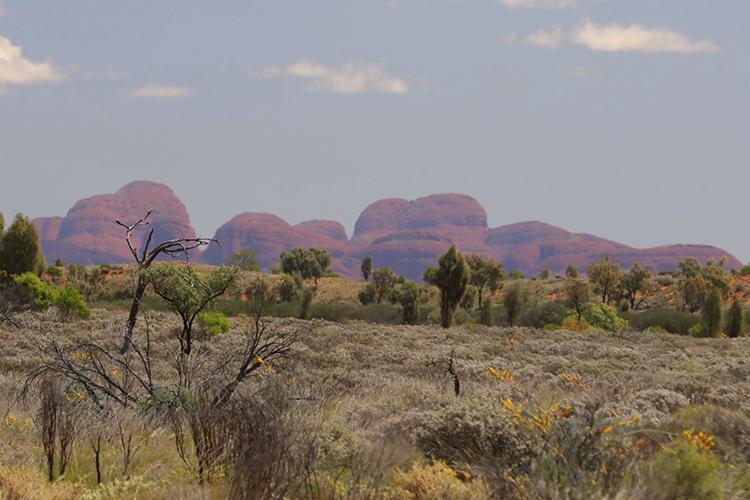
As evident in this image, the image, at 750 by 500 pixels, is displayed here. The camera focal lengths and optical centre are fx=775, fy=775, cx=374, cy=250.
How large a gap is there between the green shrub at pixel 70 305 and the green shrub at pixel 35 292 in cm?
75

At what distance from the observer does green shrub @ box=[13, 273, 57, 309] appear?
32.4 meters

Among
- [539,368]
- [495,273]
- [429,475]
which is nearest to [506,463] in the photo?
[429,475]

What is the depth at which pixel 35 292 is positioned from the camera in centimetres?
3300

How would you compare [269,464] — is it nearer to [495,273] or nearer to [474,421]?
[474,421]

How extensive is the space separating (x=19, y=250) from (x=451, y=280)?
22152mm

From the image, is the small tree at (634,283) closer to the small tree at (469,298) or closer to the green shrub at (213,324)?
the small tree at (469,298)

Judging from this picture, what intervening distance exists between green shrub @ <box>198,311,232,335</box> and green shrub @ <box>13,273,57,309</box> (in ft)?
28.7

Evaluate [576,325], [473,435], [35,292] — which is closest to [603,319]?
[576,325]

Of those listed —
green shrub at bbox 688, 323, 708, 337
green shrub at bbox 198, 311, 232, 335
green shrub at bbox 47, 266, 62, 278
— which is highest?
green shrub at bbox 47, 266, 62, 278

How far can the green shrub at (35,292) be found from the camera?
3244cm

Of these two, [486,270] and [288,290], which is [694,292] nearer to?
[486,270]

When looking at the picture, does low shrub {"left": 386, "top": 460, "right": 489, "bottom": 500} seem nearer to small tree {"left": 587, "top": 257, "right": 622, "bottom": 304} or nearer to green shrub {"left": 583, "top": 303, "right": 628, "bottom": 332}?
green shrub {"left": 583, "top": 303, "right": 628, "bottom": 332}

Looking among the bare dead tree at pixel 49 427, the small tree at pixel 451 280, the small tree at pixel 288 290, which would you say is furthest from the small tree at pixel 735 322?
the bare dead tree at pixel 49 427

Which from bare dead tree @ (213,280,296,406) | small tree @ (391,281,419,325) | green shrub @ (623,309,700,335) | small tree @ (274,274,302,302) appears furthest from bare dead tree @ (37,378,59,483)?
small tree @ (274,274,302,302)
